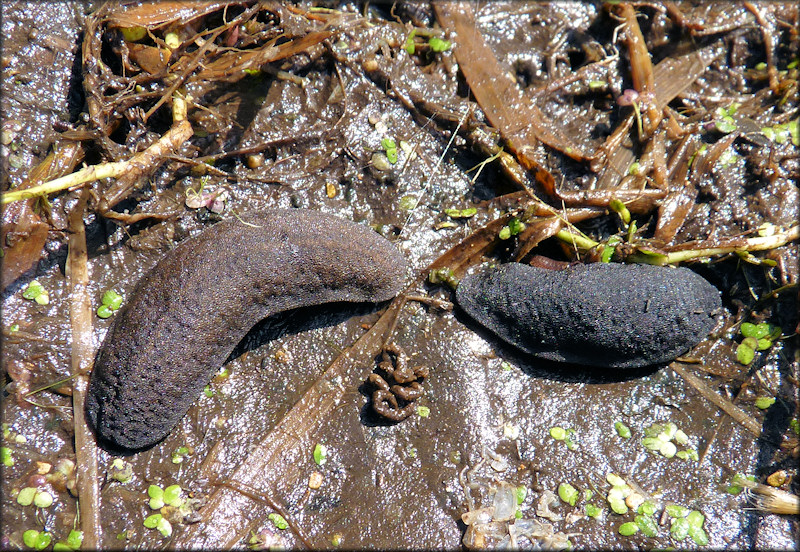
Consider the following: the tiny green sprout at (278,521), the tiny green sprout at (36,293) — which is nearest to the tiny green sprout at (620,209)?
the tiny green sprout at (278,521)

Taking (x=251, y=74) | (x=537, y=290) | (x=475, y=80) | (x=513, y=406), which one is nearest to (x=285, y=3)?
(x=251, y=74)

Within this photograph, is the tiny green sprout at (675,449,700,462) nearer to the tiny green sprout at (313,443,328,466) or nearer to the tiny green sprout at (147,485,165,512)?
the tiny green sprout at (313,443,328,466)

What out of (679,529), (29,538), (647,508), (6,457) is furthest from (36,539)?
(679,529)

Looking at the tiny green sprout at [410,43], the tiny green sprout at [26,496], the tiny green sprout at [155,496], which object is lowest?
the tiny green sprout at [155,496]

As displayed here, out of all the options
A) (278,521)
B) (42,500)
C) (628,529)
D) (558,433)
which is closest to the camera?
(42,500)

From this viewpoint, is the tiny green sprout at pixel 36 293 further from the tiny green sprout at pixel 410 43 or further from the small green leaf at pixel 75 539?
the tiny green sprout at pixel 410 43

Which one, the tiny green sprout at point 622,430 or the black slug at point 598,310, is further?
the tiny green sprout at point 622,430

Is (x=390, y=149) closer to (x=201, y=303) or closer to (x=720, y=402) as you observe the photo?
(x=201, y=303)
